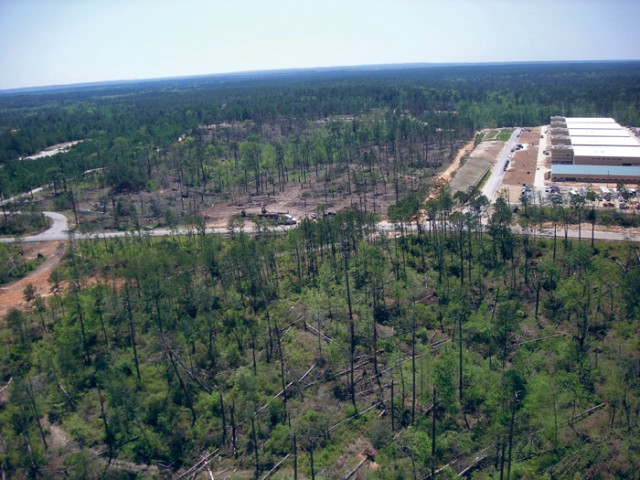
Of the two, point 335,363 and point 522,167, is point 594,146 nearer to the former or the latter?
point 522,167

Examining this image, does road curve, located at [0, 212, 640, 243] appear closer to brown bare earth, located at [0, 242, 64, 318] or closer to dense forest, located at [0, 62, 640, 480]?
dense forest, located at [0, 62, 640, 480]

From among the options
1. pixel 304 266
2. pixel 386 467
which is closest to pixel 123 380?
pixel 386 467

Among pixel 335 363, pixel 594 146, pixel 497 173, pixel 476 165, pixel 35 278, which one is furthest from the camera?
pixel 594 146

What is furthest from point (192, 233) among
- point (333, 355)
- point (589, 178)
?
point (589, 178)

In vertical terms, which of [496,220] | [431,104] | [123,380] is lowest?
[123,380]

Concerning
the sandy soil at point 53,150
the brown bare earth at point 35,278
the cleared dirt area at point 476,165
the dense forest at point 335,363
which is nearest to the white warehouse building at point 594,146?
the cleared dirt area at point 476,165

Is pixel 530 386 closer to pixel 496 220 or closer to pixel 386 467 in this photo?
pixel 386 467

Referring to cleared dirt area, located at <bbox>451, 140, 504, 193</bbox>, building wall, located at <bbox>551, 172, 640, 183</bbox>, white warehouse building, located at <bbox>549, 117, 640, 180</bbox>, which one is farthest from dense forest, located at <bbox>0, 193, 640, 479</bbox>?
white warehouse building, located at <bbox>549, 117, 640, 180</bbox>
